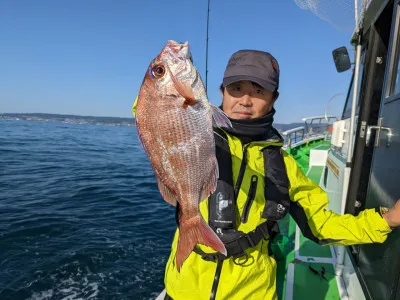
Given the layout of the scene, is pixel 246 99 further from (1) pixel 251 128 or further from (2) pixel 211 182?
(2) pixel 211 182

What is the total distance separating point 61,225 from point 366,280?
284 inches

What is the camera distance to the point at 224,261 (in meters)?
1.98

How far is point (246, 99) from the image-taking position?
6.93ft

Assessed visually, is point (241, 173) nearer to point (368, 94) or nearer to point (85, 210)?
point (368, 94)

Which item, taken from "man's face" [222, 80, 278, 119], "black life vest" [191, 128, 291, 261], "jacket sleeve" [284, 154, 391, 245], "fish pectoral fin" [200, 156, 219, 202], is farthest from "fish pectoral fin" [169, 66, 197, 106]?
"jacket sleeve" [284, 154, 391, 245]

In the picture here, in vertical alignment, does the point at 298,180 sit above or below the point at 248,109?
below

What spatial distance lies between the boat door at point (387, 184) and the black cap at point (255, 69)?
0.97m

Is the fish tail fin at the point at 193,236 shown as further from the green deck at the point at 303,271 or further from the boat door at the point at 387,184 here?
the green deck at the point at 303,271

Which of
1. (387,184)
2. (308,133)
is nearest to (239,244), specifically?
(387,184)

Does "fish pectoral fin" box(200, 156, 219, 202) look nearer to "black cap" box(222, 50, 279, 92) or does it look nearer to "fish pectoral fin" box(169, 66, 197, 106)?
"fish pectoral fin" box(169, 66, 197, 106)

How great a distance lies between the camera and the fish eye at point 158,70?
1.51 metres

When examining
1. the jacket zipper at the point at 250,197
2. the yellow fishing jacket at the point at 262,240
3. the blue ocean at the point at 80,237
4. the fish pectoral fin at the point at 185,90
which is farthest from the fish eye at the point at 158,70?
the blue ocean at the point at 80,237

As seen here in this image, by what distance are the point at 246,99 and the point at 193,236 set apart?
1001 millimetres

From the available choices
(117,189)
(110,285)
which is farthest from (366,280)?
(117,189)
